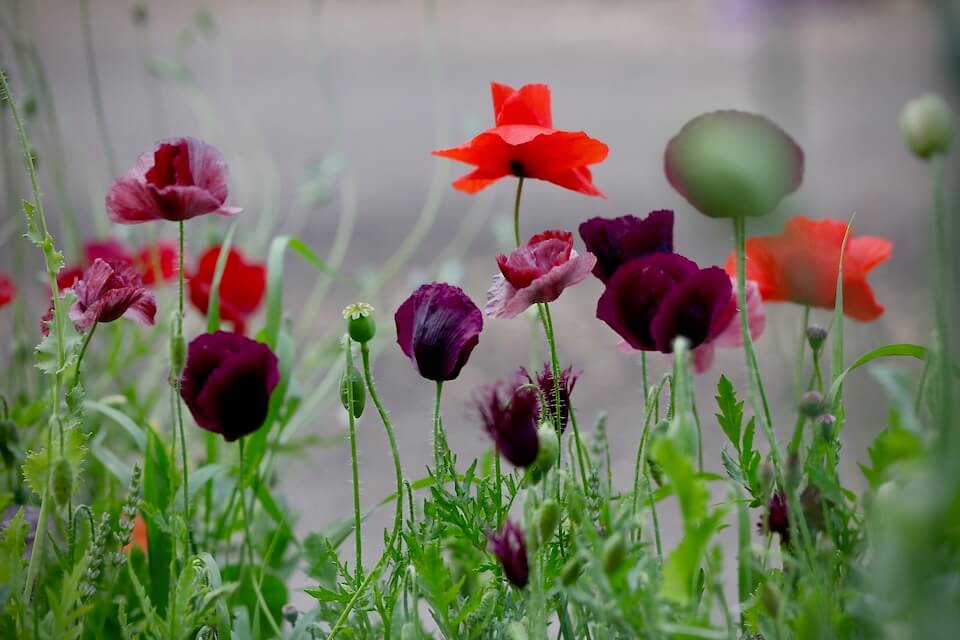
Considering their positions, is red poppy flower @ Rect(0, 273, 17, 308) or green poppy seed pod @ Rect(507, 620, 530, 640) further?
red poppy flower @ Rect(0, 273, 17, 308)

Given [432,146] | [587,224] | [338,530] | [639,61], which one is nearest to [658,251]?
[587,224]

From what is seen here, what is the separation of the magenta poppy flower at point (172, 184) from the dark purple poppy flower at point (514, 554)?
23 cm

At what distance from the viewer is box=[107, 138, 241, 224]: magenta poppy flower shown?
55cm

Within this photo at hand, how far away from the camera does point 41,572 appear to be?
470 millimetres

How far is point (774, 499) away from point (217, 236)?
2.32 ft

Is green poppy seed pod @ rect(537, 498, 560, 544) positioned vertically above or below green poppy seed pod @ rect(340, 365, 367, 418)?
below

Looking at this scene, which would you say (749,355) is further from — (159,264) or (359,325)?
(159,264)

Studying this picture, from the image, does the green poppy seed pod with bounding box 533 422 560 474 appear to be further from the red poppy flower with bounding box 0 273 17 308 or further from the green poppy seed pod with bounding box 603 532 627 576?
the red poppy flower with bounding box 0 273 17 308

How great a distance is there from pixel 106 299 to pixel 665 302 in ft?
0.78

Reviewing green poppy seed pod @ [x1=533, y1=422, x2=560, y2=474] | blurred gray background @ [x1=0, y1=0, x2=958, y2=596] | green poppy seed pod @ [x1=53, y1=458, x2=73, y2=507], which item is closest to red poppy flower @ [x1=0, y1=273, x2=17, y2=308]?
blurred gray background @ [x1=0, y1=0, x2=958, y2=596]

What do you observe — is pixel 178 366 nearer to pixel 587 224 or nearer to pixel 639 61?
pixel 587 224

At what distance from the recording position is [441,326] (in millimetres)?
506

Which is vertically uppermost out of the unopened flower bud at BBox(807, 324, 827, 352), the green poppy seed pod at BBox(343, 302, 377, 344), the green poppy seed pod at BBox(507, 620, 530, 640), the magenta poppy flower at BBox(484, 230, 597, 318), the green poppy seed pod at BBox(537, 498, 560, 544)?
the magenta poppy flower at BBox(484, 230, 597, 318)

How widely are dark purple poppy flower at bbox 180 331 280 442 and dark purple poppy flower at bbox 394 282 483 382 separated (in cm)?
7
